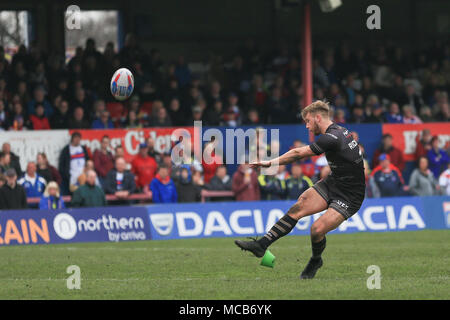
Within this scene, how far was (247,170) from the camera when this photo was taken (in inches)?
791

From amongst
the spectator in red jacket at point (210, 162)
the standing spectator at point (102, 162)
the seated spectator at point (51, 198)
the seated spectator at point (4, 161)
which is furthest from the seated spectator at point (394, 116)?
the seated spectator at point (4, 161)

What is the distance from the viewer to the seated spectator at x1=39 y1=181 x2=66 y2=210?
1888cm

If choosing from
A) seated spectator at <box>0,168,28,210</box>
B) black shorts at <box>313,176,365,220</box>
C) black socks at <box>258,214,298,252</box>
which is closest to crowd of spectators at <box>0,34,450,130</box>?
seated spectator at <box>0,168,28,210</box>

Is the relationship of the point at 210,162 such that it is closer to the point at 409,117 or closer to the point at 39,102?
the point at 39,102

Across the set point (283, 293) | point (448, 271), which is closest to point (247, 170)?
point (448, 271)

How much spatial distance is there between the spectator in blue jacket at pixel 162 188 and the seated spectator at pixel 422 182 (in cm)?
536

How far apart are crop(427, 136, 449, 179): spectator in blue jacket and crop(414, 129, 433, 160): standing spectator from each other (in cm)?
13

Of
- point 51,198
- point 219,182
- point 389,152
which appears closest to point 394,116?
point 389,152

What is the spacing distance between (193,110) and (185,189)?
2.67m

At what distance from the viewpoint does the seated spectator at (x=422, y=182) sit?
21078 mm

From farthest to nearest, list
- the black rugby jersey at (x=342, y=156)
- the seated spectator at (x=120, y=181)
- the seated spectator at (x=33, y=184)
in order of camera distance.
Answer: the seated spectator at (x=120, y=181) < the seated spectator at (x=33, y=184) < the black rugby jersey at (x=342, y=156)

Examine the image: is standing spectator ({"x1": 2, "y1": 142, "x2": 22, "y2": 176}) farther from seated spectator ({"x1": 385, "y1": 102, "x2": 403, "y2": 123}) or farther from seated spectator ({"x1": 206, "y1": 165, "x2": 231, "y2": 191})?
seated spectator ({"x1": 385, "y1": 102, "x2": 403, "y2": 123})

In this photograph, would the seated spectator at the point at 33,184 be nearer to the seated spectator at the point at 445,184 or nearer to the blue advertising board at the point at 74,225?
the blue advertising board at the point at 74,225

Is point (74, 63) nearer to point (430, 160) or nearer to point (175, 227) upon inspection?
point (175, 227)
